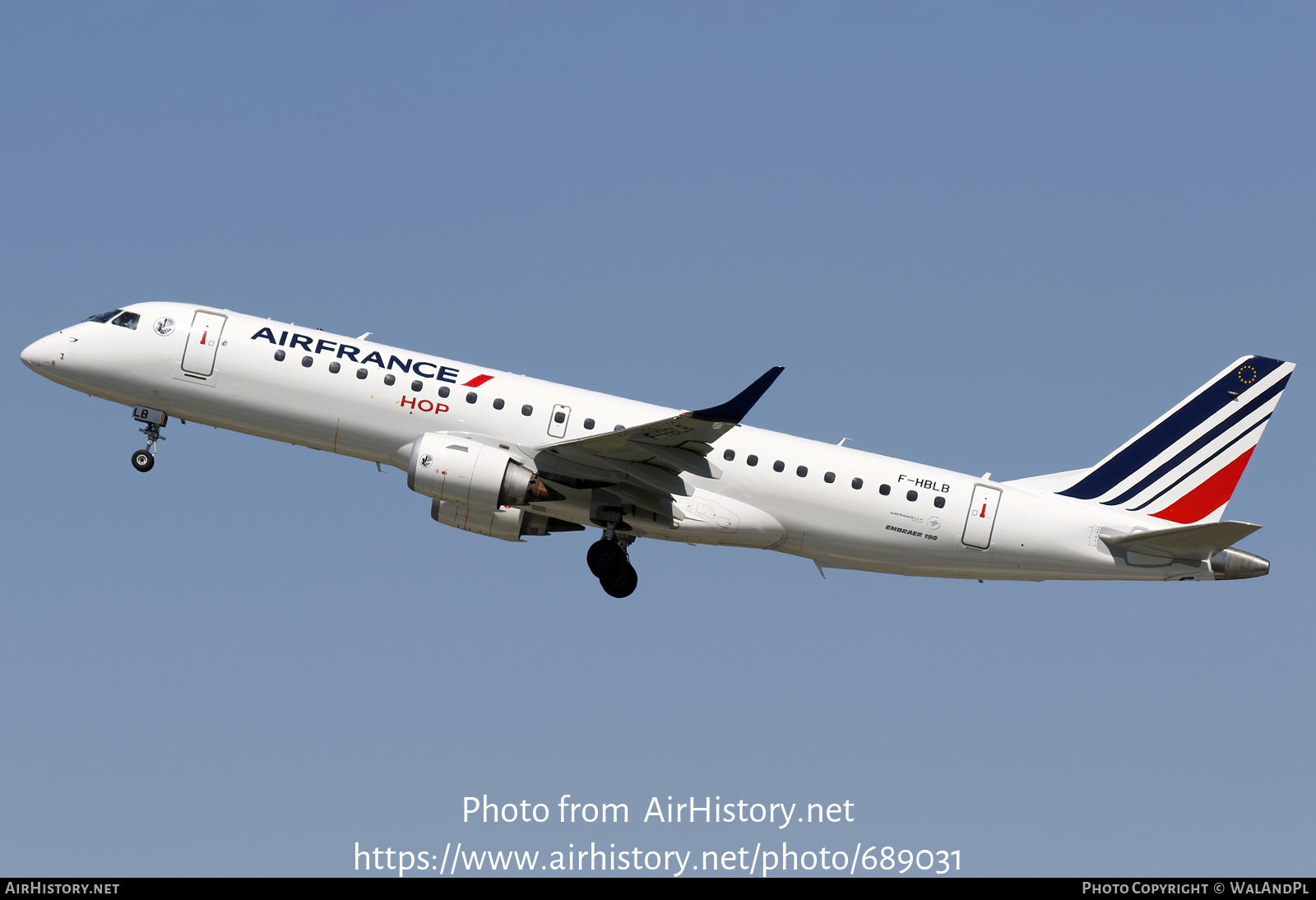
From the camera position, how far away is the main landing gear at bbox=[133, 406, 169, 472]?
122 ft

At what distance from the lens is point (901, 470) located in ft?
121

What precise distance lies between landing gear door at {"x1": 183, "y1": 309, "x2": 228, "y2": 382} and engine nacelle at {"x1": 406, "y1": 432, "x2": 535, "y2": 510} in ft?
20.6

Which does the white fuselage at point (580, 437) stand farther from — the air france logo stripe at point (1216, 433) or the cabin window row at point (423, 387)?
the air france logo stripe at point (1216, 433)

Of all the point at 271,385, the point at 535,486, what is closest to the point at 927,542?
the point at 535,486

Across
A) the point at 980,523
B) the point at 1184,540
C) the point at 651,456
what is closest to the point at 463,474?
the point at 651,456

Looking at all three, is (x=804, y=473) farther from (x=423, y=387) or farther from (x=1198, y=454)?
(x=1198, y=454)

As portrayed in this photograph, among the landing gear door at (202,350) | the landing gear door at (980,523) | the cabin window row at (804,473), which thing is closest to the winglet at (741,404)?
the cabin window row at (804,473)

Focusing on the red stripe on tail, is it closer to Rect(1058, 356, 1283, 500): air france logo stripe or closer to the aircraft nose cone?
A: Rect(1058, 356, 1283, 500): air france logo stripe

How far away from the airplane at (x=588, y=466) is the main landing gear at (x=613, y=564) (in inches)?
1.7

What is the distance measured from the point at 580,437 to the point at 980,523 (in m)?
10.7

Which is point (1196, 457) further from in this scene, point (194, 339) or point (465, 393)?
point (194, 339)

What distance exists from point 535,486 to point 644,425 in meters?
3.92

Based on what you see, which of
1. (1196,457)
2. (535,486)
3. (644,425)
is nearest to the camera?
(644,425)

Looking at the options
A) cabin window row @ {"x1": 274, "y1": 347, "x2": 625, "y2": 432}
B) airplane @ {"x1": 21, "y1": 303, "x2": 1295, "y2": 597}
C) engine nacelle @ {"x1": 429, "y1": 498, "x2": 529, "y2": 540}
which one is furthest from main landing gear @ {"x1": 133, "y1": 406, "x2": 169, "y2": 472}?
engine nacelle @ {"x1": 429, "y1": 498, "x2": 529, "y2": 540}
